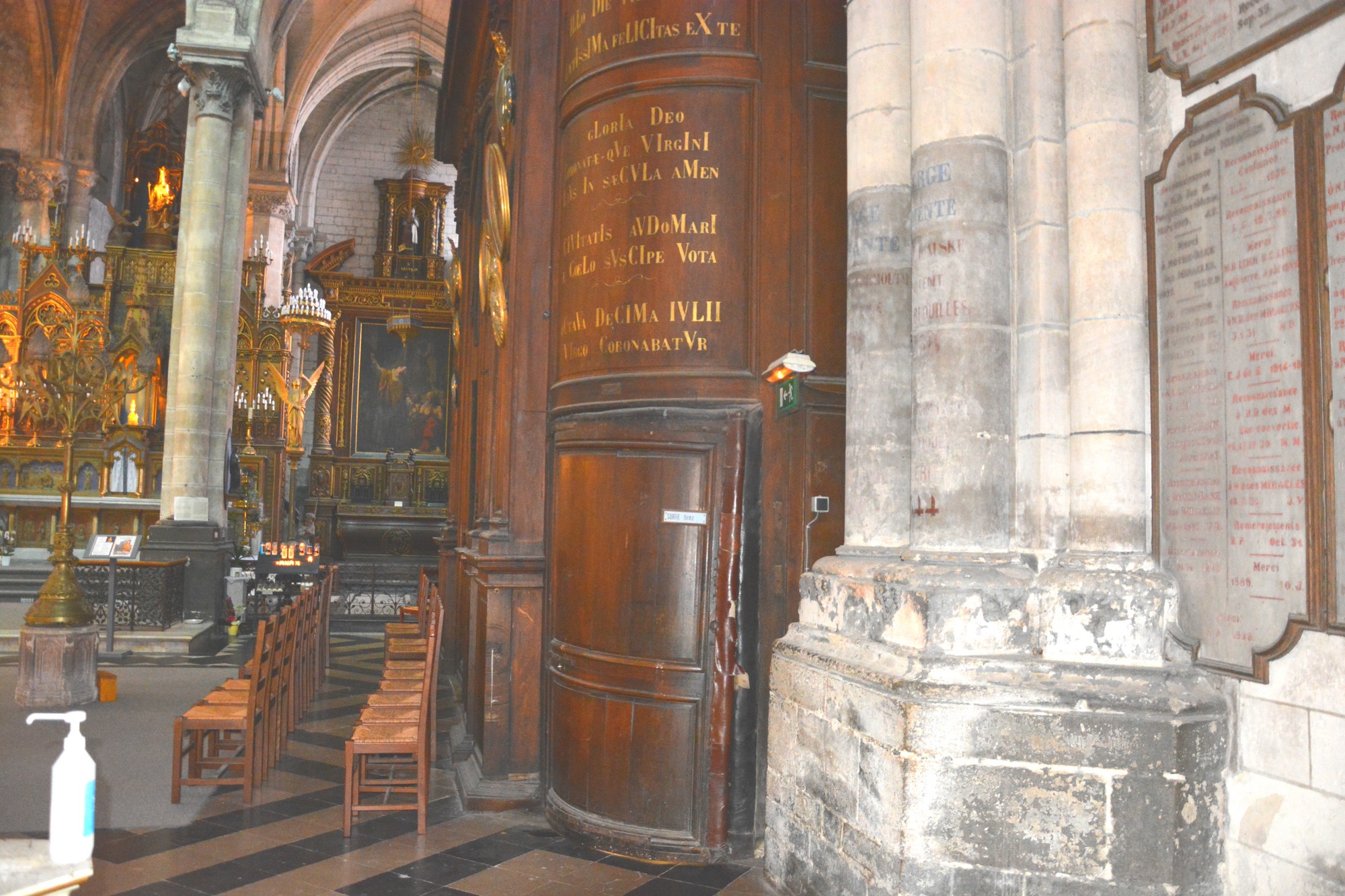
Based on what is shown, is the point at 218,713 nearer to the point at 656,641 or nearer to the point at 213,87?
the point at 656,641

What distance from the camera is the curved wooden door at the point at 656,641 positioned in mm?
4566

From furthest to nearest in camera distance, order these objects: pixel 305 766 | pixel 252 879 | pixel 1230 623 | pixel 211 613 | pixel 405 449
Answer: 1. pixel 405 449
2. pixel 211 613
3. pixel 305 766
4. pixel 252 879
5. pixel 1230 623

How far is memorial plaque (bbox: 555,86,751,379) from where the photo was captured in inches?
188

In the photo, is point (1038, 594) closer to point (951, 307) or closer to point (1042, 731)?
point (1042, 731)

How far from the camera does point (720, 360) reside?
4770 mm

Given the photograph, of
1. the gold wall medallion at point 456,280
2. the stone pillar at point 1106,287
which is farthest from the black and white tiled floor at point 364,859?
the gold wall medallion at point 456,280

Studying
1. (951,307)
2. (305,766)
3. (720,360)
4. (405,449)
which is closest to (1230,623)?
(951,307)

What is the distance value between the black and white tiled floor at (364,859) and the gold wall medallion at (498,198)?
3219 mm

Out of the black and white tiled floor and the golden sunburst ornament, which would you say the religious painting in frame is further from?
the black and white tiled floor

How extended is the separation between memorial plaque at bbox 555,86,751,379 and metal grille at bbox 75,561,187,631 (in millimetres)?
8110

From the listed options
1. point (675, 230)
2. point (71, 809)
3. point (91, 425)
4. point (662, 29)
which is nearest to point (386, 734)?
point (675, 230)

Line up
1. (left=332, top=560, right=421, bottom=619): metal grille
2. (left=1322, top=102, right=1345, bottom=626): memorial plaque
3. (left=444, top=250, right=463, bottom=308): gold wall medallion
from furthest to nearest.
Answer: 1. (left=332, top=560, right=421, bottom=619): metal grille
2. (left=444, top=250, right=463, bottom=308): gold wall medallion
3. (left=1322, top=102, right=1345, bottom=626): memorial plaque

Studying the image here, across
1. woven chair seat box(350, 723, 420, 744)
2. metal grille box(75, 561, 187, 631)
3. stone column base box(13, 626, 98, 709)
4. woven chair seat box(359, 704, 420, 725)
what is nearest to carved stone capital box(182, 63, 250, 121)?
metal grille box(75, 561, 187, 631)

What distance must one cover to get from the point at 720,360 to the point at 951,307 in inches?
59.3
